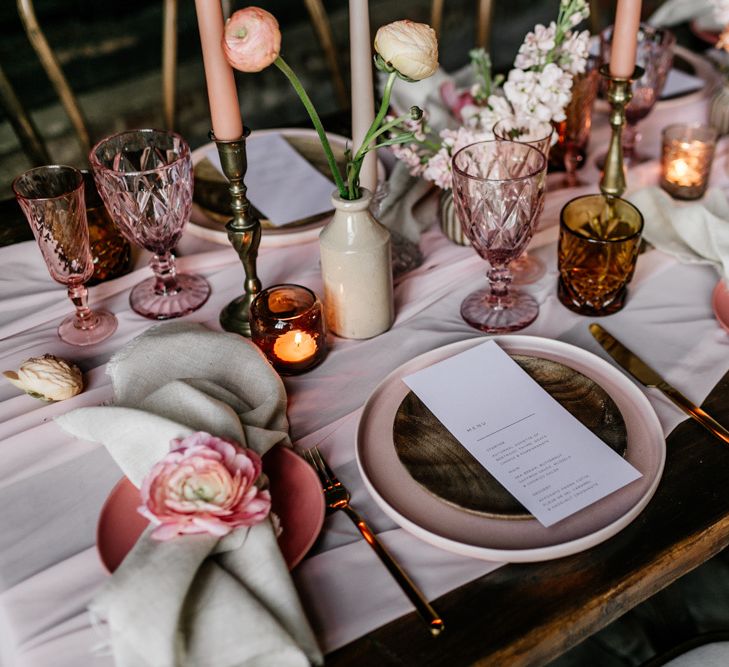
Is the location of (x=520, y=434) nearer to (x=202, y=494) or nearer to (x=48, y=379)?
(x=202, y=494)

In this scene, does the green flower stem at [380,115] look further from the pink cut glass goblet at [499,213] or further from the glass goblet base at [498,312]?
the glass goblet base at [498,312]

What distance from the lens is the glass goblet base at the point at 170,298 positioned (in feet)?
3.13

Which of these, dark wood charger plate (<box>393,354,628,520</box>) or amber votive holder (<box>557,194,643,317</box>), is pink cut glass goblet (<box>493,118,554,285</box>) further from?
dark wood charger plate (<box>393,354,628,520</box>)

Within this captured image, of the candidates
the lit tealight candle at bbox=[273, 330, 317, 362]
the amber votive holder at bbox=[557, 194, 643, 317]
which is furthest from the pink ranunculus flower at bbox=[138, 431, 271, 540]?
the amber votive holder at bbox=[557, 194, 643, 317]

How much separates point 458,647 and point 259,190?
0.75m

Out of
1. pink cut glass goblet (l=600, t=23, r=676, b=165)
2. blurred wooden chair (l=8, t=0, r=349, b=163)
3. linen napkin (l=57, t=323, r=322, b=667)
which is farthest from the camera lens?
blurred wooden chair (l=8, t=0, r=349, b=163)

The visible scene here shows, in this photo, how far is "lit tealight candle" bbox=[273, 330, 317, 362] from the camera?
0.83m

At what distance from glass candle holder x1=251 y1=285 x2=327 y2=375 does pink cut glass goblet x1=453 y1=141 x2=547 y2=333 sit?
0.19 m

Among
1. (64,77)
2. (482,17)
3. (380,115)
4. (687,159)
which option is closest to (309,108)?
(380,115)

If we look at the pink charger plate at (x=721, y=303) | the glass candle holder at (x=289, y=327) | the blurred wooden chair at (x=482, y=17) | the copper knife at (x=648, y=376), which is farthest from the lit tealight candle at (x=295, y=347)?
the blurred wooden chair at (x=482, y=17)

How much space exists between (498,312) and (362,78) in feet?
1.02

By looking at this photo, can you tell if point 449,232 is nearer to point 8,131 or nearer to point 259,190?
point 259,190

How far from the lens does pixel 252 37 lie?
2.25ft

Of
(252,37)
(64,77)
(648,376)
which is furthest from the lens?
(64,77)
